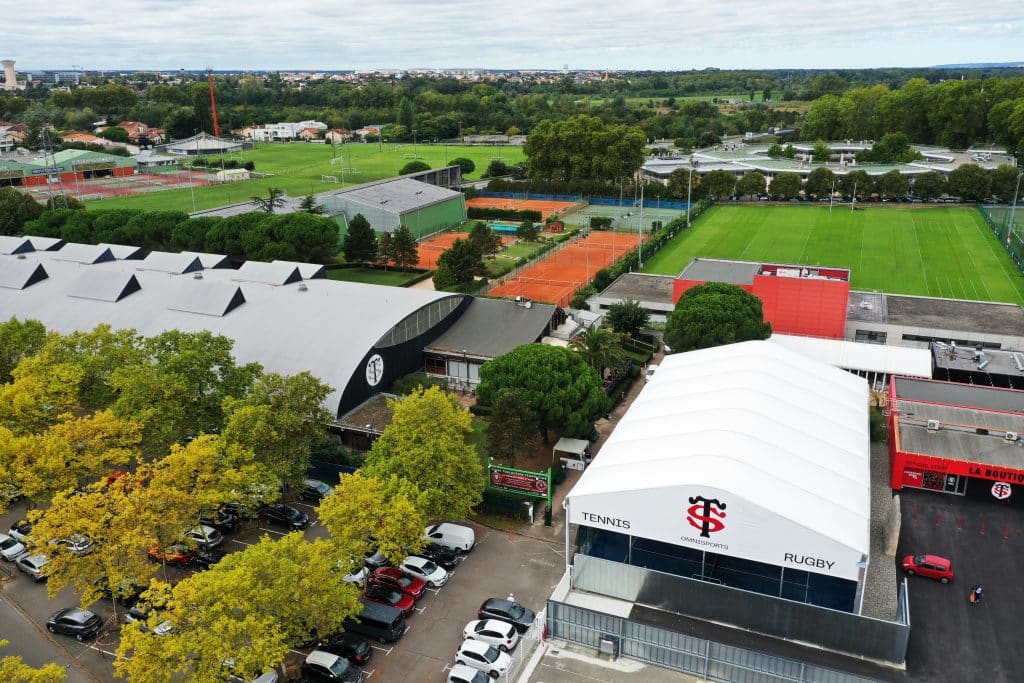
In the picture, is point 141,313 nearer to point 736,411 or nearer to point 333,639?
point 333,639

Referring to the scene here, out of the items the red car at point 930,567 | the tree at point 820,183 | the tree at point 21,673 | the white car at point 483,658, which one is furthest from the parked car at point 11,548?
the tree at point 820,183

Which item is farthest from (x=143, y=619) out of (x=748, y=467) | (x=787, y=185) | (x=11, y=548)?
(x=787, y=185)

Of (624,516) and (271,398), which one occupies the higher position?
(271,398)

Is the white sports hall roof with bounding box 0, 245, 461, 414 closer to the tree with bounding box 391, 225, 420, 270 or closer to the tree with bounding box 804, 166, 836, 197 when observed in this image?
the tree with bounding box 391, 225, 420, 270

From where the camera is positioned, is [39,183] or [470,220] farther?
[39,183]

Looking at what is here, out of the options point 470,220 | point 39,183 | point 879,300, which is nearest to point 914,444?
point 879,300

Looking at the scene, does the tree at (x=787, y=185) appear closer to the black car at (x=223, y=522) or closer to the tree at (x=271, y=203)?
the tree at (x=271, y=203)

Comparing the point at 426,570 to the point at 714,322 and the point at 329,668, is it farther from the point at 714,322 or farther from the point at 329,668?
the point at 714,322
